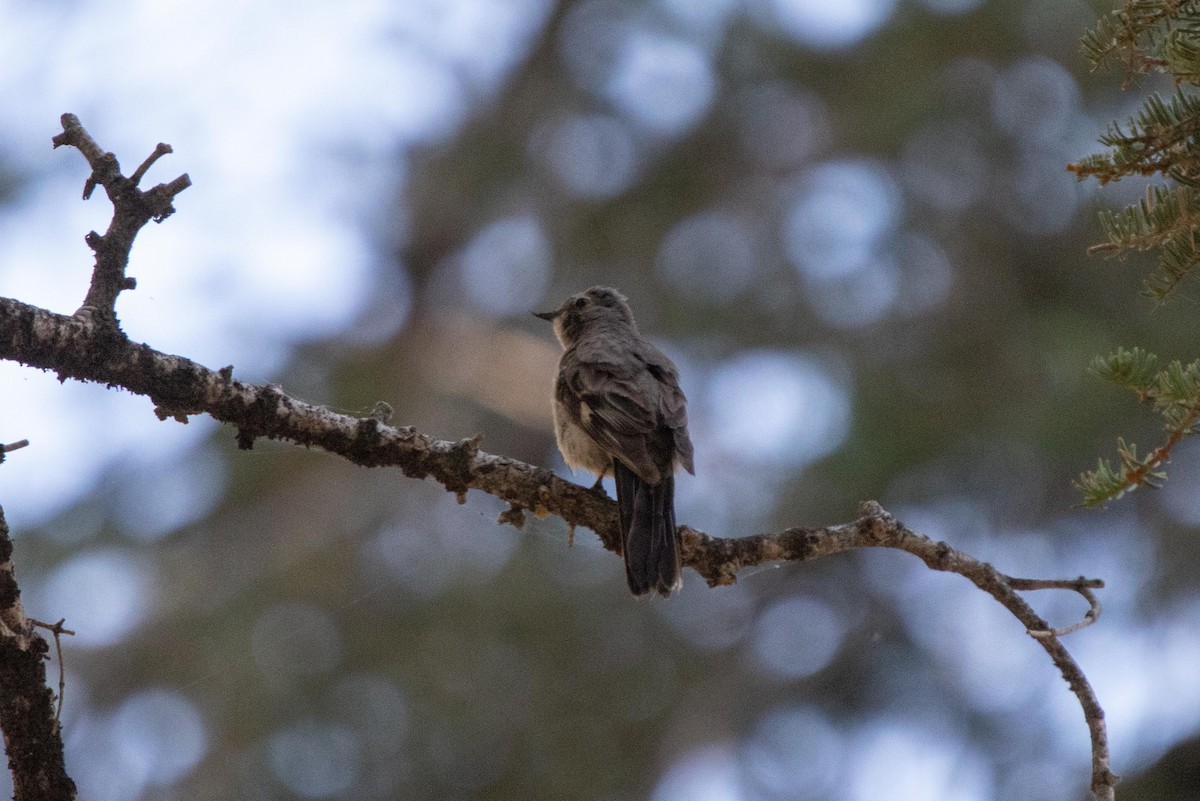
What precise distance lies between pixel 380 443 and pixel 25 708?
880 mm

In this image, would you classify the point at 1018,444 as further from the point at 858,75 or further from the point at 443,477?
the point at 443,477

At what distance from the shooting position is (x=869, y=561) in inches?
324

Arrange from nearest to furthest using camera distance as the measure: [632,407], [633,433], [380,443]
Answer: [380,443] < [633,433] < [632,407]

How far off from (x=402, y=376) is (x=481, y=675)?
235cm

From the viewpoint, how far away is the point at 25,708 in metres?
2.25

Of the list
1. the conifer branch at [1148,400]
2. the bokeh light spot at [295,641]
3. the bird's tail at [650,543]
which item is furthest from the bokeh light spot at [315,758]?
the conifer branch at [1148,400]

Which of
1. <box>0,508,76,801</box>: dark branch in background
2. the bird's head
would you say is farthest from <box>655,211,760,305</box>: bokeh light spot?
<box>0,508,76,801</box>: dark branch in background

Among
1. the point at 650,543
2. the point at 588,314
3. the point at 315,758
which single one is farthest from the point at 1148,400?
the point at 315,758

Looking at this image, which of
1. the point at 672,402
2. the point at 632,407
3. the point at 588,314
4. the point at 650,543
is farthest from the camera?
the point at 588,314

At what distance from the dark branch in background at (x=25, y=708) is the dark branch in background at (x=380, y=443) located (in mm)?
340

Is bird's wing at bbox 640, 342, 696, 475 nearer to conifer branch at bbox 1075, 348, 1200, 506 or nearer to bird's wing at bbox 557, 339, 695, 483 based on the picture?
bird's wing at bbox 557, 339, 695, 483

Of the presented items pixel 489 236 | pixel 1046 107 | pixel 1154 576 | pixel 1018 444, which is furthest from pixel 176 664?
pixel 1046 107

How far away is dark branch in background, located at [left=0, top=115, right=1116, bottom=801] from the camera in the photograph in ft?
7.61

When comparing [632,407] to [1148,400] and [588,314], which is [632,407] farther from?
[1148,400]
